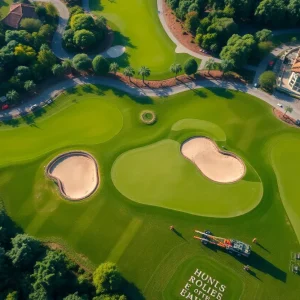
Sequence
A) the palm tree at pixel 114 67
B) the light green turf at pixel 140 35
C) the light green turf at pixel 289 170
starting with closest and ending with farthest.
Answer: the light green turf at pixel 289 170
the palm tree at pixel 114 67
the light green turf at pixel 140 35

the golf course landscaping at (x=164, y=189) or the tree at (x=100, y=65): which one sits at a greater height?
the tree at (x=100, y=65)

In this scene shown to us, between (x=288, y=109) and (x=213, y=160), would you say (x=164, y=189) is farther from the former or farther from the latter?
(x=288, y=109)

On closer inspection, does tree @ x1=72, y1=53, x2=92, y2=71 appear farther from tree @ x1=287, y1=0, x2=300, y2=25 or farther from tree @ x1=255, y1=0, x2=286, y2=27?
tree @ x1=287, y1=0, x2=300, y2=25

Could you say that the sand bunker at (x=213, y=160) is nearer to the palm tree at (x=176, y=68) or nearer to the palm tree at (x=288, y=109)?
the palm tree at (x=288, y=109)

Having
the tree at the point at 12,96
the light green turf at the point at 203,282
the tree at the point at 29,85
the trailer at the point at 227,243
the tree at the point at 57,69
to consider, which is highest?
the tree at the point at 57,69

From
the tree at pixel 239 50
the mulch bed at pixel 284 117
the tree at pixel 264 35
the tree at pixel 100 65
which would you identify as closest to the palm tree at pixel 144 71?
the tree at pixel 100 65

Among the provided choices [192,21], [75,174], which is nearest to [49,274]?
[75,174]

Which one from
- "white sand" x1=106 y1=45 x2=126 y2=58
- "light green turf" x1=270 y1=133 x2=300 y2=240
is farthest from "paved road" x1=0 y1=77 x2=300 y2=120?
"light green turf" x1=270 y1=133 x2=300 y2=240
